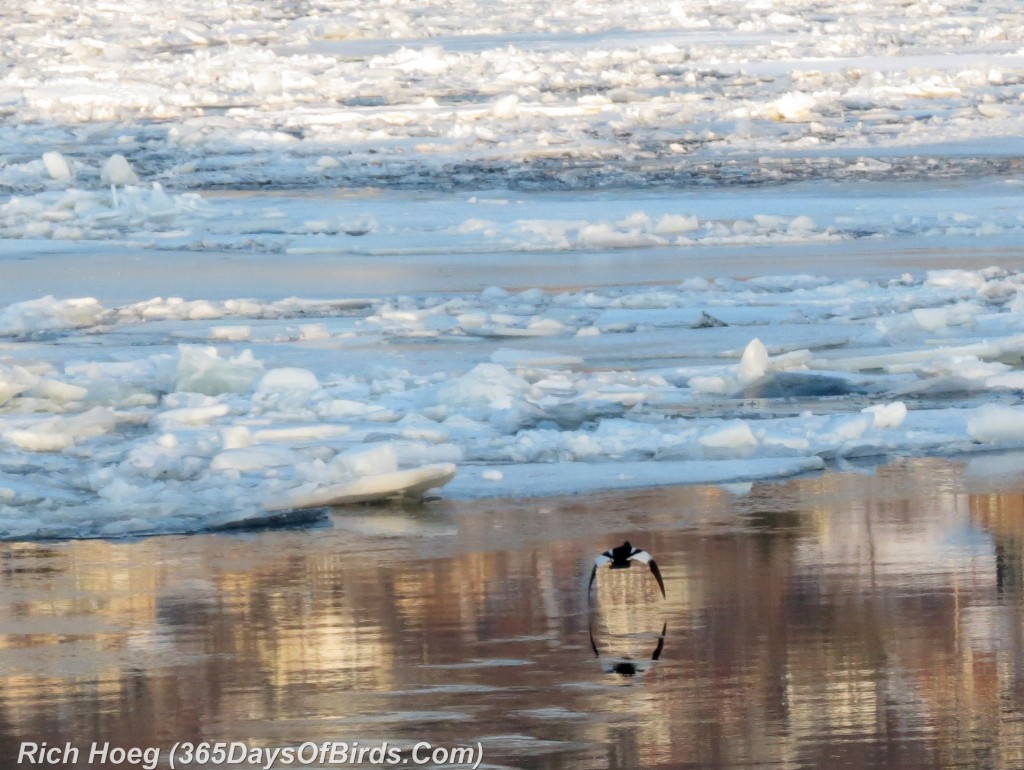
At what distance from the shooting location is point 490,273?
12.7 meters

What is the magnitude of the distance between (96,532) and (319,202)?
10621 millimetres

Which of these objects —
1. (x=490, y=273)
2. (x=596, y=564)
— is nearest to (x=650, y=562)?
(x=596, y=564)

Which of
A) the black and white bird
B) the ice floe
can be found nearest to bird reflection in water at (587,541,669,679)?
the black and white bird

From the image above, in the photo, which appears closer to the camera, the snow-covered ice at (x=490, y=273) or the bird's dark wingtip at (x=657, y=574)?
the bird's dark wingtip at (x=657, y=574)

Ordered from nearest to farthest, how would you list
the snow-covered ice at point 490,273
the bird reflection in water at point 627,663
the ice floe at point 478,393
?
the bird reflection in water at point 627,663
the ice floe at point 478,393
the snow-covered ice at point 490,273

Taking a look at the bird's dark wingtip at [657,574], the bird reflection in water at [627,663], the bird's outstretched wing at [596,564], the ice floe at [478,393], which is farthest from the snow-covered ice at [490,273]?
the bird reflection in water at [627,663]

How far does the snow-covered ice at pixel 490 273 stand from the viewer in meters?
7.40

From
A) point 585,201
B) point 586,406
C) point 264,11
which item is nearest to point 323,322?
point 586,406

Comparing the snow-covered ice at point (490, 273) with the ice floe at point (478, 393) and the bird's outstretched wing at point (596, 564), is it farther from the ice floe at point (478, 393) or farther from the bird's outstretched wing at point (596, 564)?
the bird's outstretched wing at point (596, 564)

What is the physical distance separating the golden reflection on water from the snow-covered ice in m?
0.63

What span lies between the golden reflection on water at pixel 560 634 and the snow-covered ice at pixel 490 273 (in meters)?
0.63

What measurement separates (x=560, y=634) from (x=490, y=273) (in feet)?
25.8

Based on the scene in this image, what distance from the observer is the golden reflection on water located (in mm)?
4164

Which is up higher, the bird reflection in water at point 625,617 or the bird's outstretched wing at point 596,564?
the bird's outstretched wing at point 596,564
